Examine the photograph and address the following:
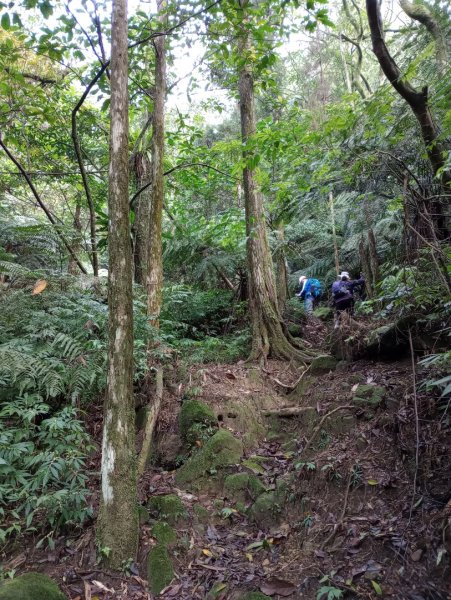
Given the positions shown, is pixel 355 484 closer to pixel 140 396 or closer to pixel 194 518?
pixel 194 518

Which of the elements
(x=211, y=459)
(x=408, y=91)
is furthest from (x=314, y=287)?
(x=211, y=459)

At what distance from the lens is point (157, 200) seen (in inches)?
274

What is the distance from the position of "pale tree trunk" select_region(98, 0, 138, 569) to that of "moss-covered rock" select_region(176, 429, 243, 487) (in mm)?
1240

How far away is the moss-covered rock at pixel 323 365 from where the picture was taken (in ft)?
21.7

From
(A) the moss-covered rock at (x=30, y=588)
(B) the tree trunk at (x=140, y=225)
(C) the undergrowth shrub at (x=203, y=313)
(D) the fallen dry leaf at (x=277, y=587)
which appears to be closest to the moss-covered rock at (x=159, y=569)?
(A) the moss-covered rock at (x=30, y=588)

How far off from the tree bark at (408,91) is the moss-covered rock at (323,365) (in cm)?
288

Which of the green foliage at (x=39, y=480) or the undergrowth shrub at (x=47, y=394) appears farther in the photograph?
Answer: the undergrowth shrub at (x=47, y=394)

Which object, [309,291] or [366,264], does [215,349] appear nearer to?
[366,264]

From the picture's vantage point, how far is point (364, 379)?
5.55m

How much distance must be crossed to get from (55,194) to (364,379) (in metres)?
10.5

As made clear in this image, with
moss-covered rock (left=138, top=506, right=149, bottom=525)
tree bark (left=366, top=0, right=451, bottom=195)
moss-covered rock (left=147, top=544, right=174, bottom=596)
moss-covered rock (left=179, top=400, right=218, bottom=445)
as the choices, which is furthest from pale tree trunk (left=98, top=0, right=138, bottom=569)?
tree bark (left=366, top=0, right=451, bottom=195)

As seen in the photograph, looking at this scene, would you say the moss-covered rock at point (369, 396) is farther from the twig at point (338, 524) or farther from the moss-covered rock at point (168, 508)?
the moss-covered rock at point (168, 508)

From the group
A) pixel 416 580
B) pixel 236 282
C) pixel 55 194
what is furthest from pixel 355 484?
pixel 55 194

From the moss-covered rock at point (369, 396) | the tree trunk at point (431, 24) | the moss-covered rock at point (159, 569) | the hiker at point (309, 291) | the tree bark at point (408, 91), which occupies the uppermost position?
the tree trunk at point (431, 24)
